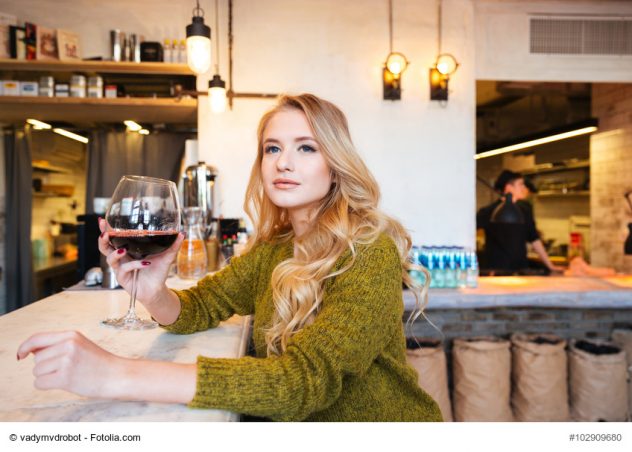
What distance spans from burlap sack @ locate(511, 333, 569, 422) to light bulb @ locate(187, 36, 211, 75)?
2.30 metres

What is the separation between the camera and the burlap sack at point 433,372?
2.46 meters

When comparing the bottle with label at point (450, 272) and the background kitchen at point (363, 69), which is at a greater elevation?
the background kitchen at point (363, 69)

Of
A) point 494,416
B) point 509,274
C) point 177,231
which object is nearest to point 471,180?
point 509,274

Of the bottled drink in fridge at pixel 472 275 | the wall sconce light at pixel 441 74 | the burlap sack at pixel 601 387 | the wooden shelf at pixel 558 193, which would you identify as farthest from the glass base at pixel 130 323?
the wooden shelf at pixel 558 193

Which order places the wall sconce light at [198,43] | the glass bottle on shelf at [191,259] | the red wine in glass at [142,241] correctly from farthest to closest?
the wall sconce light at [198,43], the glass bottle on shelf at [191,259], the red wine in glass at [142,241]

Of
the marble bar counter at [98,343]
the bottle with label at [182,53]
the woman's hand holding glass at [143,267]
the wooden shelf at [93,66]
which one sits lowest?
the marble bar counter at [98,343]

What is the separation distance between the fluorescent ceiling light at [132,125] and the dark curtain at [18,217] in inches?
34.7

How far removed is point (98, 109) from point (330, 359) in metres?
3.33

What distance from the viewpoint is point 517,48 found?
134 inches

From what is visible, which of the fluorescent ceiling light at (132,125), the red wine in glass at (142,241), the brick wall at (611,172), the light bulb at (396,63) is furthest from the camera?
the brick wall at (611,172)

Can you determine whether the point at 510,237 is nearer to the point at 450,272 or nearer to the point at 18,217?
the point at 450,272

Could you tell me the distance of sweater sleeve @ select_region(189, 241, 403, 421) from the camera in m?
0.62

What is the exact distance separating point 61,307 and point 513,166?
7031 millimetres

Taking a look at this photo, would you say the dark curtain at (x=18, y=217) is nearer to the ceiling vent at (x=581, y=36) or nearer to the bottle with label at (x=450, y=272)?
the bottle with label at (x=450, y=272)
